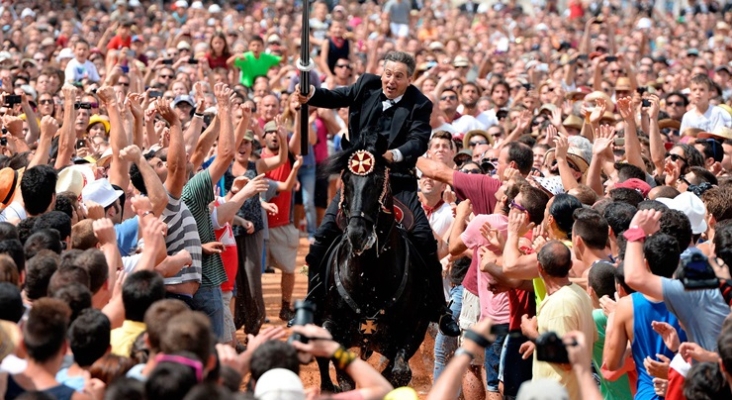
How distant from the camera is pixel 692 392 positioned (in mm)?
5574

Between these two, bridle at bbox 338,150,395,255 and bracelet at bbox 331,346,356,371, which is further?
bridle at bbox 338,150,395,255

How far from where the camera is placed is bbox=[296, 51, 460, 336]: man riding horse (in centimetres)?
935

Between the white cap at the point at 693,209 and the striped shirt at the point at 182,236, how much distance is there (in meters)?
3.32

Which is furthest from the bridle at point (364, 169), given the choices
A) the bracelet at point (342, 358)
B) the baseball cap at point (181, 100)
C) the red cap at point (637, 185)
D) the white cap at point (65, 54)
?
the white cap at point (65, 54)

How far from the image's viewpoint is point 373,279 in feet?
29.3

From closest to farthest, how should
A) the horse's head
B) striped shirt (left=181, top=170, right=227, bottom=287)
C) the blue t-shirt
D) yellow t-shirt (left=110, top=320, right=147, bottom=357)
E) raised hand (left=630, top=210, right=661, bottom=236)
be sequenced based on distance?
1. yellow t-shirt (left=110, top=320, right=147, bottom=357)
2. raised hand (left=630, top=210, right=661, bottom=236)
3. the horse's head
4. the blue t-shirt
5. striped shirt (left=181, top=170, right=227, bottom=287)

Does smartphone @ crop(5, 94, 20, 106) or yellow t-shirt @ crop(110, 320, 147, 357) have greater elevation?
yellow t-shirt @ crop(110, 320, 147, 357)

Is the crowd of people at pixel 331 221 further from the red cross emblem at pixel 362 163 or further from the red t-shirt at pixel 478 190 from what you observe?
the red cross emblem at pixel 362 163

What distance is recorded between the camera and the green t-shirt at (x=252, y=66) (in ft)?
68.3

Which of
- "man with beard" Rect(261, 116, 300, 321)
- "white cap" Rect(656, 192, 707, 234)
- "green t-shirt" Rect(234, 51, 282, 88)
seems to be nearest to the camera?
"white cap" Rect(656, 192, 707, 234)

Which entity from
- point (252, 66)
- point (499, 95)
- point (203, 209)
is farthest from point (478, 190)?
point (252, 66)

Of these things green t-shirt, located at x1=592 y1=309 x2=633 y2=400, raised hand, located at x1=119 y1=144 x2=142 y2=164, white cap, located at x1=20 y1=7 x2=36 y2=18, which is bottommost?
white cap, located at x1=20 y1=7 x2=36 y2=18

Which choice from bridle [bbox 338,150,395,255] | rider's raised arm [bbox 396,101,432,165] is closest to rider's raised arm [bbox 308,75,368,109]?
rider's raised arm [bbox 396,101,432,165]

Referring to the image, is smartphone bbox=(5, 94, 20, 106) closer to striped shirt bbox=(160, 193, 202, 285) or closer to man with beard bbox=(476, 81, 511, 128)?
striped shirt bbox=(160, 193, 202, 285)
